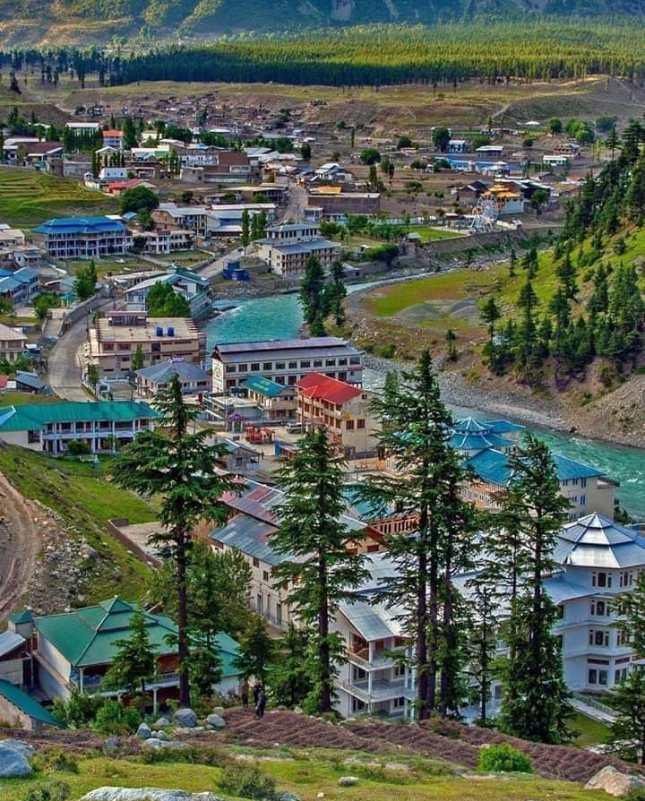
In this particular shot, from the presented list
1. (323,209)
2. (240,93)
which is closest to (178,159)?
(323,209)

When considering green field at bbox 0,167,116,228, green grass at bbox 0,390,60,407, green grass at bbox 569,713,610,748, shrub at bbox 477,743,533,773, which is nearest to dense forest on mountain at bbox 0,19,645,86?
green field at bbox 0,167,116,228

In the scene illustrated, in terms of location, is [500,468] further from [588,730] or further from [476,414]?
[476,414]

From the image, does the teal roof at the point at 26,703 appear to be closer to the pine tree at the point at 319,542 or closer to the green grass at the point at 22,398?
the pine tree at the point at 319,542

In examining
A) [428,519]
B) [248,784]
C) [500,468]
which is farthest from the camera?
[500,468]

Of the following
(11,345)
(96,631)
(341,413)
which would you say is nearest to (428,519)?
(96,631)

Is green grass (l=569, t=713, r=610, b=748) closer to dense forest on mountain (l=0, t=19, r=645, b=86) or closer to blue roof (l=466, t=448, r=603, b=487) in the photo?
blue roof (l=466, t=448, r=603, b=487)

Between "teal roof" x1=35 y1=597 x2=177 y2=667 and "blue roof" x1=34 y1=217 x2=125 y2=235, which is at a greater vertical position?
"teal roof" x1=35 y1=597 x2=177 y2=667

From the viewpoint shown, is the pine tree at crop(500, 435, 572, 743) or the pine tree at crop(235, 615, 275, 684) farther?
the pine tree at crop(235, 615, 275, 684)
